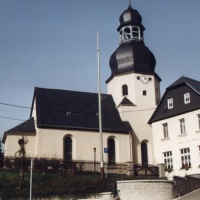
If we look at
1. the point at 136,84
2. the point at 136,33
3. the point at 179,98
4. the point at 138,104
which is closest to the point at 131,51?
the point at 136,33

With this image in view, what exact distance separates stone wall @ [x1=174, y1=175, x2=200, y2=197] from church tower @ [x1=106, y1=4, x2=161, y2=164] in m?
15.9

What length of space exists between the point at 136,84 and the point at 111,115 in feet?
16.1

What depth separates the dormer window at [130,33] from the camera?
47.8 meters

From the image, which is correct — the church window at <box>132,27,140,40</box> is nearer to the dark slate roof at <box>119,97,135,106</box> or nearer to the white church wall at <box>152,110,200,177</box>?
the dark slate roof at <box>119,97,135,106</box>

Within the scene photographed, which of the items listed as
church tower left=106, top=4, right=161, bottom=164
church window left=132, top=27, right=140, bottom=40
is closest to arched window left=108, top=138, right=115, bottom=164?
church tower left=106, top=4, right=161, bottom=164

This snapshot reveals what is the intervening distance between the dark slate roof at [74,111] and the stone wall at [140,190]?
→ 18862mm

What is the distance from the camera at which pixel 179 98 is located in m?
37.3

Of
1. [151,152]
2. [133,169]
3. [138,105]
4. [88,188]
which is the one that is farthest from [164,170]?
[88,188]

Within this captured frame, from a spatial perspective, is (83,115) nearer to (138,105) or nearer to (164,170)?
(138,105)

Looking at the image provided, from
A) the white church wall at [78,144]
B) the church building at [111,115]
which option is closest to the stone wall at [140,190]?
the church building at [111,115]

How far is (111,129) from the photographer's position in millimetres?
42250

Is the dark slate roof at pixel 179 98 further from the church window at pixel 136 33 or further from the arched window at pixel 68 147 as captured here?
the church window at pixel 136 33

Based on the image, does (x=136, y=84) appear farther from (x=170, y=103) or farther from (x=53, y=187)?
(x=53, y=187)

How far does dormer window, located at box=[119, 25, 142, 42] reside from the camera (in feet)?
157
